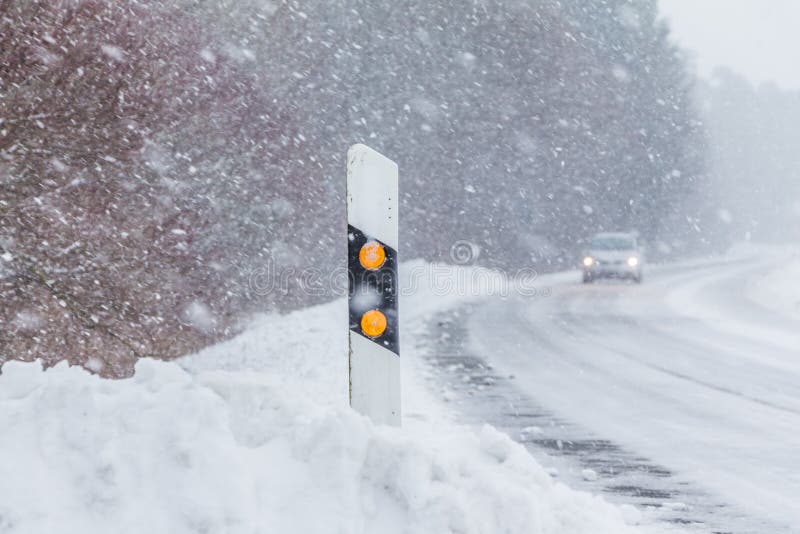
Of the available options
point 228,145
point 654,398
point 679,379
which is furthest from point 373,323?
A: point 679,379

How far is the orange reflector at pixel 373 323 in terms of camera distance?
427 centimetres

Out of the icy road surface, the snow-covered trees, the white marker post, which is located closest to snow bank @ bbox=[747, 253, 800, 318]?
the icy road surface

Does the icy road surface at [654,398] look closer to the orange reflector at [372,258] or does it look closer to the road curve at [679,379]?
the road curve at [679,379]

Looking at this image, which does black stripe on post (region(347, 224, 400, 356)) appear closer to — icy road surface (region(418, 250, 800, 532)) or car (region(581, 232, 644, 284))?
icy road surface (region(418, 250, 800, 532))

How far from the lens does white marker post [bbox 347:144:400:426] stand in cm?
425

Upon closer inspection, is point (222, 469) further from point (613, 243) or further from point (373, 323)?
point (613, 243)

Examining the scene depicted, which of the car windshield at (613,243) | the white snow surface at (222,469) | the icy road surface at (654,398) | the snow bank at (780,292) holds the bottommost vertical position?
the icy road surface at (654,398)

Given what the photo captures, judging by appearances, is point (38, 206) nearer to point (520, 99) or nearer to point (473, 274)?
point (473, 274)

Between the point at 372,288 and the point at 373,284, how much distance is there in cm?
2

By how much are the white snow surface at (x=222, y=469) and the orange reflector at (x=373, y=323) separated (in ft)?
1.27

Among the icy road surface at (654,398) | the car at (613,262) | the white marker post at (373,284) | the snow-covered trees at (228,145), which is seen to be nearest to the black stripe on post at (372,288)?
the white marker post at (373,284)

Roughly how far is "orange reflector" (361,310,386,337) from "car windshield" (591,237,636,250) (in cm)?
2909

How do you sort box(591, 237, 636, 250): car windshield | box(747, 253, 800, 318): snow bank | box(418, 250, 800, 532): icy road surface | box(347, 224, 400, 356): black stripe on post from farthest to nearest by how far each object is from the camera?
box(591, 237, 636, 250): car windshield
box(747, 253, 800, 318): snow bank
box(418, 250, 800, 532): icy road surface
box(347, 224, 400, 356): black stripe on post

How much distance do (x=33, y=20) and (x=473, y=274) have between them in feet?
88.0
